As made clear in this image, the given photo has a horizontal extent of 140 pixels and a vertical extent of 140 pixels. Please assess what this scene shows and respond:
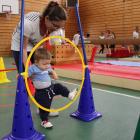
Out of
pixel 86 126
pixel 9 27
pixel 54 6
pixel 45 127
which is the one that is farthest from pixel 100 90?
pixel 9 27

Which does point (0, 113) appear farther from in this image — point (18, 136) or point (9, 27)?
point (9, 27)

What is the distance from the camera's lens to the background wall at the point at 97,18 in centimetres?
978

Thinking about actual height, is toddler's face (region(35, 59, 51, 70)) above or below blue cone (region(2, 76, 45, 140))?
above

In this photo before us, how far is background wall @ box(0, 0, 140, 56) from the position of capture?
9.78 metres

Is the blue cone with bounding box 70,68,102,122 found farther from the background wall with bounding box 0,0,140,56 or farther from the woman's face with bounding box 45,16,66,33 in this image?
the background wall with bounding box 0,0,140,56

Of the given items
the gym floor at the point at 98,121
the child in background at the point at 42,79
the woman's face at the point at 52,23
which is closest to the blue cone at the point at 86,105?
the gym floor at the point at 98,121

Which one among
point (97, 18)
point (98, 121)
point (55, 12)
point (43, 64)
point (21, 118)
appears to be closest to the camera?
point (21, 118)

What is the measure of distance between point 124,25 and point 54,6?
32.2ft

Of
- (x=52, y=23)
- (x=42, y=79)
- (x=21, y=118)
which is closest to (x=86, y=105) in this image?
(x=42, y=79)

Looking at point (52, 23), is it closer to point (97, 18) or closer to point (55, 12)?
point (55, 12)

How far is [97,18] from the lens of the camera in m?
12.0

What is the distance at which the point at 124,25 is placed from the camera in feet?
34.3

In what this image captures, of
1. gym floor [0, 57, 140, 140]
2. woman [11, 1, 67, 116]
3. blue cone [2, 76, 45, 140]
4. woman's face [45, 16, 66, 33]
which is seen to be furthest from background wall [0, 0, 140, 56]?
blue cone [2, 76, 45, 140]

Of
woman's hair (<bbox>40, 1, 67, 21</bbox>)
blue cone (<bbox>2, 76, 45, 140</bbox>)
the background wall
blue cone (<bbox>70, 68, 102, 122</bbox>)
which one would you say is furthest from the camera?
the background wall
